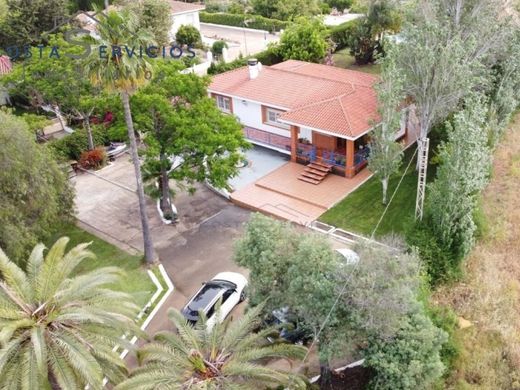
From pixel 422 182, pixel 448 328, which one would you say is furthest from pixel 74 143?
pixel 448 328

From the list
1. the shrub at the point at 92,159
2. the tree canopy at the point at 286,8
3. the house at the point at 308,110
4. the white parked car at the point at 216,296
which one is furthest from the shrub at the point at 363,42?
the white parked car at the point at 216,296

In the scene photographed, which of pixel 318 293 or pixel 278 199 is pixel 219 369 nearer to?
pixel 318 293

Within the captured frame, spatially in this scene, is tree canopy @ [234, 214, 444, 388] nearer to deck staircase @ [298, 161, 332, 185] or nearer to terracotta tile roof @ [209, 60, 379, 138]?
terracotta tile roof @ [209, 60, 379, 138]

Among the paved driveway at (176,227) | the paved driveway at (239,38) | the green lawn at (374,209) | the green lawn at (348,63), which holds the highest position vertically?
the green lawn at (348,63)

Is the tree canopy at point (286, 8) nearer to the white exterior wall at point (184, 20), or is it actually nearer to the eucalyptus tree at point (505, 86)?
the white exterior wall at point (184, 20)

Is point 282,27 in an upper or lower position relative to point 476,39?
lower

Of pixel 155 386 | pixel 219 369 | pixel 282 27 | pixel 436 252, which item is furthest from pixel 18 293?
pixel 282 27

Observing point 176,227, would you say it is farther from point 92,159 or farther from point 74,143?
point 74,143
